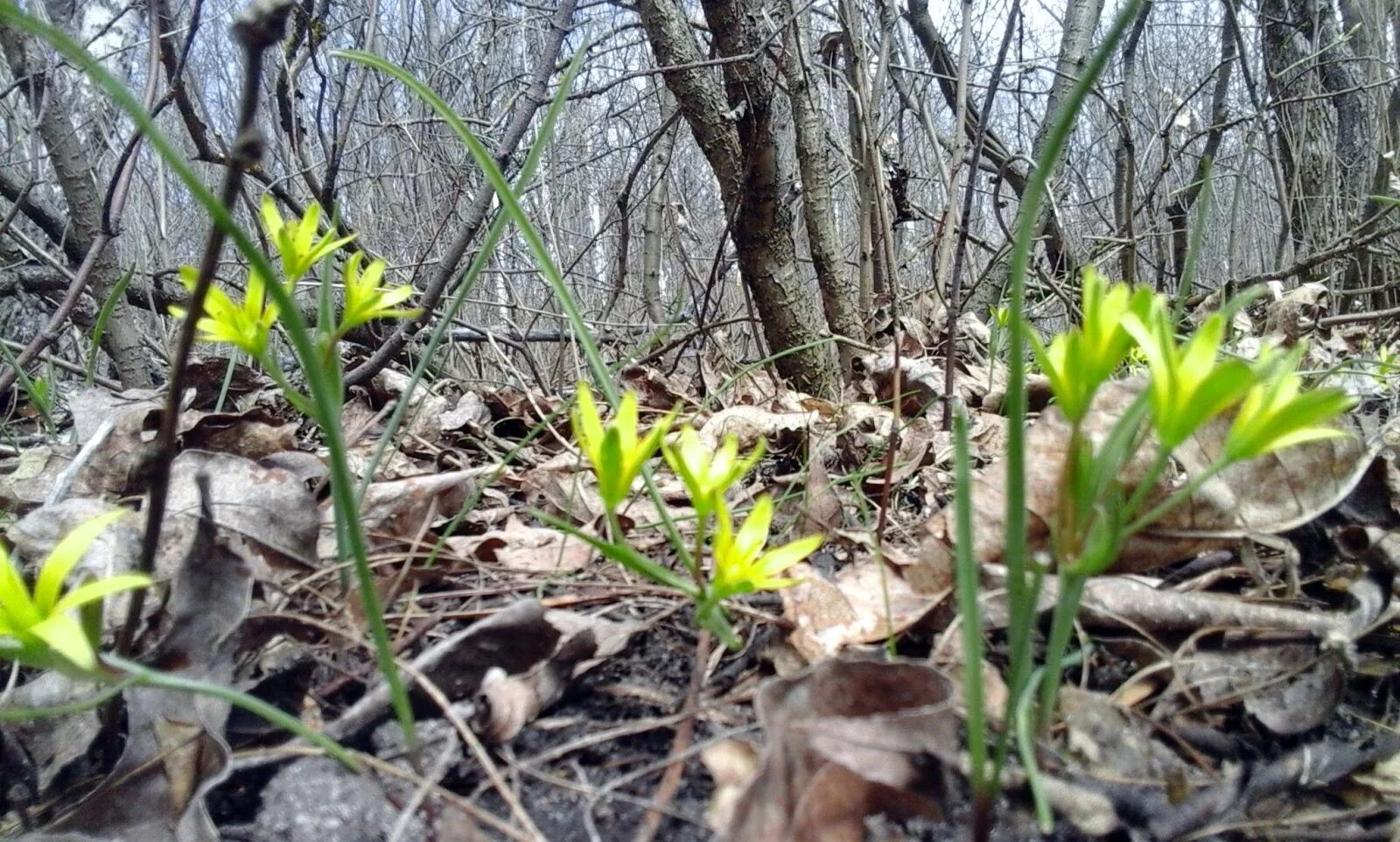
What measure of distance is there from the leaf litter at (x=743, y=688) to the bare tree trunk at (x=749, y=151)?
1.59 meters

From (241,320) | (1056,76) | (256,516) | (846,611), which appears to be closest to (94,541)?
(256,516)

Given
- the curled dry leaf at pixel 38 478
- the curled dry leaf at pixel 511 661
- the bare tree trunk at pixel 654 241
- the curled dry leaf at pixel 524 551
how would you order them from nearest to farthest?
the curled dry leaf at pixel 511 661, the curled dry leaf at pixel 524 551, the curled dry leaf at pixel 38 478, the bare tree trunk at pixel 654 241

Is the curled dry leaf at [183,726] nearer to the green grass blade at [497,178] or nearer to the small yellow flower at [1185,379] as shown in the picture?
the green grass blade at [497,178]

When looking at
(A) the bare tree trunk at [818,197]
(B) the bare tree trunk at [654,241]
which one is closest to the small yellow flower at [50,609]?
(A) the bare tree trunk at [818,197]

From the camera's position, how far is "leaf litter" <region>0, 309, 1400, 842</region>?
54cm

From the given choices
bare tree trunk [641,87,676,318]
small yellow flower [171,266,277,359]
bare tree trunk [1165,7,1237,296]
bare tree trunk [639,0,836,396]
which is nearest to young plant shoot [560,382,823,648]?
small yellow flower [171,266,277,359]

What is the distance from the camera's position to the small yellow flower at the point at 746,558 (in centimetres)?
62

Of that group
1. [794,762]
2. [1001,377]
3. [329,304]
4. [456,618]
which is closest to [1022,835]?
[794,762]

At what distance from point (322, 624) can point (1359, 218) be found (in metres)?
4.90

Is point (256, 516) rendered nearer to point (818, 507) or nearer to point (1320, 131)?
point (818, 507)

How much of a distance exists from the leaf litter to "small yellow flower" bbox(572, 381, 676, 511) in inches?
5.7

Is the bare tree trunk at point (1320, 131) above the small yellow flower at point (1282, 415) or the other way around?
above

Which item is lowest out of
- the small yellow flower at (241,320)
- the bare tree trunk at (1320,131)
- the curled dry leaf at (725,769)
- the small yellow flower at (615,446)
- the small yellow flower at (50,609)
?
the curled dry leaf at (725,769)

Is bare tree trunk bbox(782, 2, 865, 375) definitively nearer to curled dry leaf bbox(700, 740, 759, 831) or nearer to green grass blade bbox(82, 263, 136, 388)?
green grass blade bbox(82, 263, 136, 388)
